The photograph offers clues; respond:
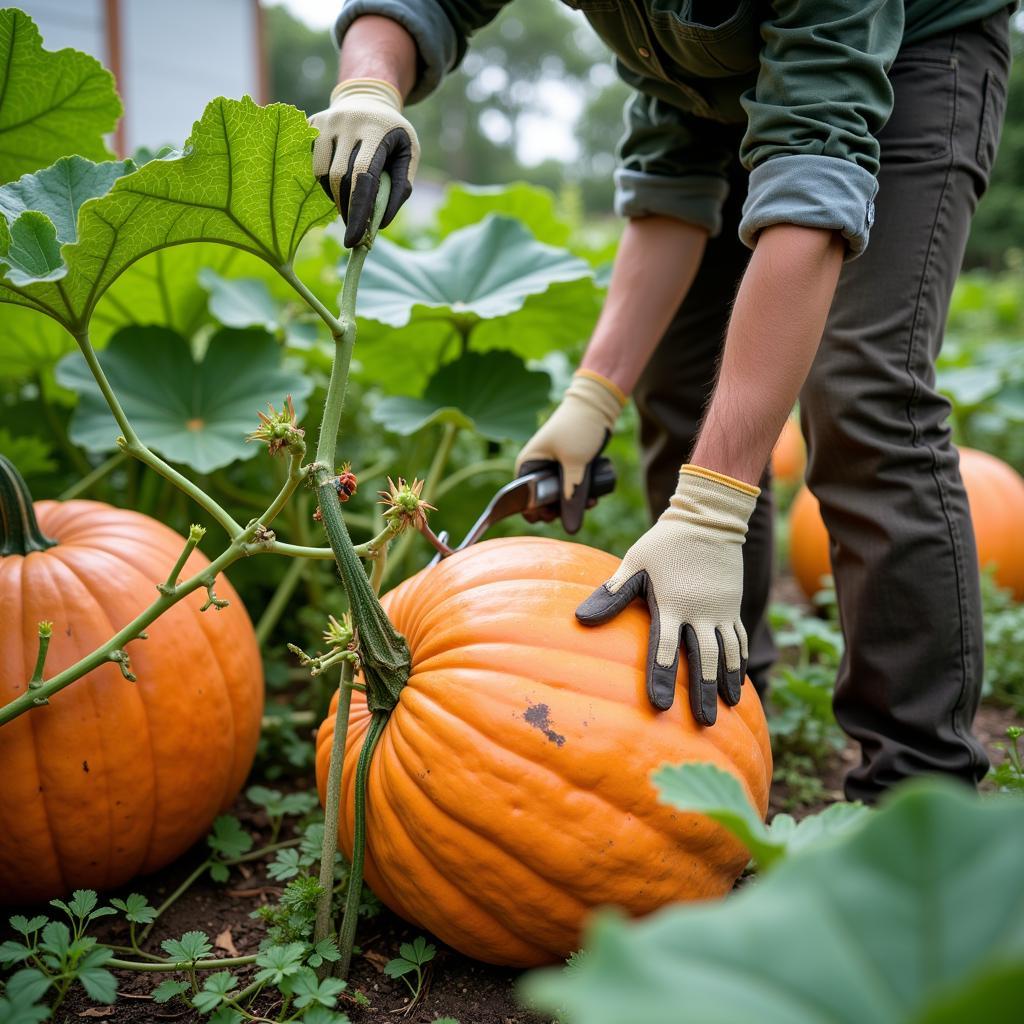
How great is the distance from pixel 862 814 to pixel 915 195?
1.01 metres

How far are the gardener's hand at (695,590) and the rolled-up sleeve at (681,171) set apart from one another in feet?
2.38

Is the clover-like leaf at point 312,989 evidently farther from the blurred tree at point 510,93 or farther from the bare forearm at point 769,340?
the blurred tree at point 510,93

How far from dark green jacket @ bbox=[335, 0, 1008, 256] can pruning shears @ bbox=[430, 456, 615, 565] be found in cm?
54

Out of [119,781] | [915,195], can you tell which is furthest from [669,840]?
[915,195]

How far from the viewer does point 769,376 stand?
1.32 meters

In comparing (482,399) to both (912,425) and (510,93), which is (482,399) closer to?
(912,425)

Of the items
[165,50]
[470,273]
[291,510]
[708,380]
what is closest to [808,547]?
[708,380]

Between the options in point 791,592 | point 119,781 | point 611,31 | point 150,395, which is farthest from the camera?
point 791,592

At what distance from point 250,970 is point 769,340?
1.13 m

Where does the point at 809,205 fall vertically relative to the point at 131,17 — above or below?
below

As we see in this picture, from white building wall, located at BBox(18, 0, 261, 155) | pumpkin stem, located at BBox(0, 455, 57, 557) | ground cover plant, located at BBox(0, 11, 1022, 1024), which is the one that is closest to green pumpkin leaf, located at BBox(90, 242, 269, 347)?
ground cover plant, located at BBox(0, 11, 1022, 1024)

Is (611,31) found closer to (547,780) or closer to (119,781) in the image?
(547,780)

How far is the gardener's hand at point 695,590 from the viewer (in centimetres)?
127

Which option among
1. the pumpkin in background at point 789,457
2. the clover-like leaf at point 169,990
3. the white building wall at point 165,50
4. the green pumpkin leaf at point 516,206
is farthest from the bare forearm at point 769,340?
the white building wall at point 165,50
